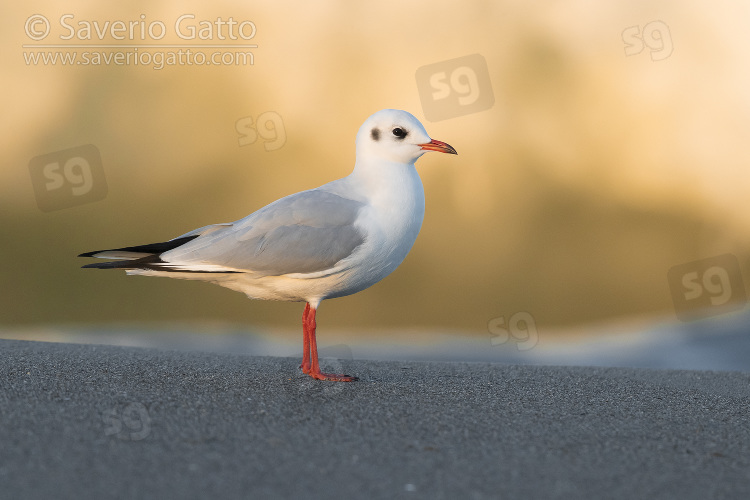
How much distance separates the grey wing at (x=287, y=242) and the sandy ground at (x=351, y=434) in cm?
68

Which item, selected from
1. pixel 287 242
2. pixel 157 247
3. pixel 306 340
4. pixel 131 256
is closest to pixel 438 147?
pixel 287 242

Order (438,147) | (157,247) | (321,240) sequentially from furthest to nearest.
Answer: (438,147)
(157,247)
(321,240)

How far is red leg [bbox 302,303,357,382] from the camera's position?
478 cm

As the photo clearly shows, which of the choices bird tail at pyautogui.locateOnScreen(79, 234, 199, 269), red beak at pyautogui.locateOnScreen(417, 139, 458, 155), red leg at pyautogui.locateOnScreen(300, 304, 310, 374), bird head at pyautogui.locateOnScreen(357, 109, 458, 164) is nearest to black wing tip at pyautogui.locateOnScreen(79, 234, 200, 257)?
bird tail at pyautogui.locateOnScreen(79, 234, 199, 269)

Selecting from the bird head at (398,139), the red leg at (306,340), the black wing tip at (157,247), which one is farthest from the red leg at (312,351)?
the bird head at (398,139)

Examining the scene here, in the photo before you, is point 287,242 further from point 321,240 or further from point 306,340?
point 306,340

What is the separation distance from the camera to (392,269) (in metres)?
4.73

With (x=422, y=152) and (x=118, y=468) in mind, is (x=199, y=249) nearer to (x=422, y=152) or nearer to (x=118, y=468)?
(x=422, y=152)

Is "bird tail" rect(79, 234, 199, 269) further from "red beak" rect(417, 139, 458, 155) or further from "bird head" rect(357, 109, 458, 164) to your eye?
"red beak" rect(417, 139, 458, 155)

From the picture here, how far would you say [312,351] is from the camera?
482cm

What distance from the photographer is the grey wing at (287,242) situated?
452 centimetres

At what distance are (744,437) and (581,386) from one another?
1.30 m

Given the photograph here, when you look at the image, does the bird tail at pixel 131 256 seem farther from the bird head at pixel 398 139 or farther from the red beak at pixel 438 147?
the red beak at pixel 438 147

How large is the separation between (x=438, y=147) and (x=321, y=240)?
0.90 m
